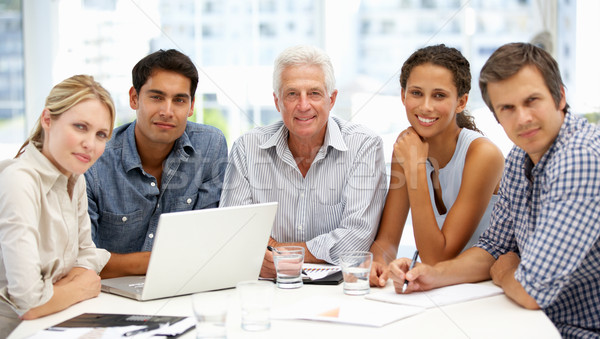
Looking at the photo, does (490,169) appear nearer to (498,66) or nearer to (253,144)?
(498,66)

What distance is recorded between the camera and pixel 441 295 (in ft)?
4.27

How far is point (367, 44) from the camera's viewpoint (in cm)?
315

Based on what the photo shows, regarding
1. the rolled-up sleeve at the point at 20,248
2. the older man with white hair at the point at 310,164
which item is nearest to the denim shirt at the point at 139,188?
the older man with white hair at the point at 310,164

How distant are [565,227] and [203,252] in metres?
0.81

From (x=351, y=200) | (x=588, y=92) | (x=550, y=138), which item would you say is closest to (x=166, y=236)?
(x=351, y=200)

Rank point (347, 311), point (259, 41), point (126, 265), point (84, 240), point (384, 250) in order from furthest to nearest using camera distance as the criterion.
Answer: point (259, 41) < point (384, 250) < point (126, 265) < point (84, 240) < point (347, 311)

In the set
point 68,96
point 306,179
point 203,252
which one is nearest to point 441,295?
point 203,252

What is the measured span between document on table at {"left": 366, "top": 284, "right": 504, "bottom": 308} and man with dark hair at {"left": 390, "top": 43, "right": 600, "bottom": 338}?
0.03 metres

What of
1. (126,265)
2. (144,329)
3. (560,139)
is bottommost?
(126,265)

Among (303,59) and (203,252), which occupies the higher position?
(303,59)

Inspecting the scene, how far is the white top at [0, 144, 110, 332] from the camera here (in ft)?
3.99

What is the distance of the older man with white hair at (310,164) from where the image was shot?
1.95 m

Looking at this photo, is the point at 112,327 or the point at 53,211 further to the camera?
the point at 53,211

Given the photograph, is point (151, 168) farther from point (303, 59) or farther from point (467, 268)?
point (467, 268)
